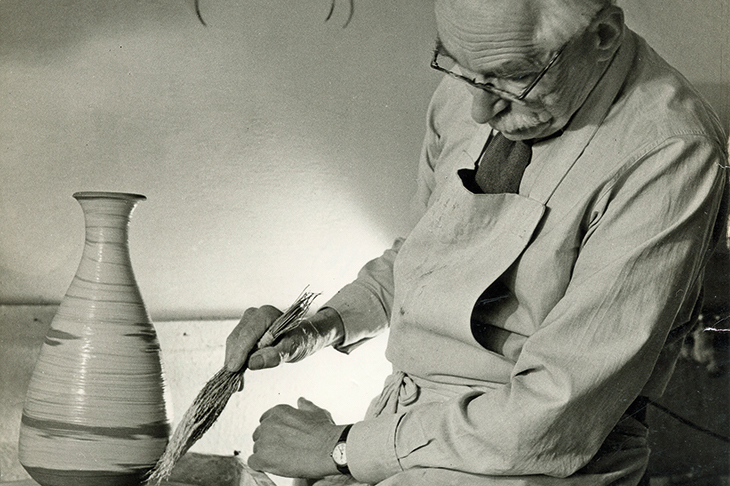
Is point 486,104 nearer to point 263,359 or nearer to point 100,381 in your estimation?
point 263,359

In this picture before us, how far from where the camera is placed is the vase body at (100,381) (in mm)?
1646

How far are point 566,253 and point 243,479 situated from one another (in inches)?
37.1

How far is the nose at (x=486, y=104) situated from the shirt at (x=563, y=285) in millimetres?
143

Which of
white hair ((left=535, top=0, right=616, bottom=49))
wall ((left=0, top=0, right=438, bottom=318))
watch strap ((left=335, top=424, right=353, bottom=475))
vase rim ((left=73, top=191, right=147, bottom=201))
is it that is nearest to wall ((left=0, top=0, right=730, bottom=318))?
wall ((left=0, top=0, right=438, bottom=318))

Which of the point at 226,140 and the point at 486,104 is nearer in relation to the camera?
the point at 486,104

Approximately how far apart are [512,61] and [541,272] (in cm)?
38

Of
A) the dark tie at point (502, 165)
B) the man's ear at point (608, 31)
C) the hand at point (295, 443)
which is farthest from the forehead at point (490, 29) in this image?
the hand at point (295, 443)

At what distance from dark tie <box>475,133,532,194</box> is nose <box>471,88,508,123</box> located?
0.13m

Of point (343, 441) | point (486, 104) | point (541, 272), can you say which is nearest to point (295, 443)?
point (343, 441)

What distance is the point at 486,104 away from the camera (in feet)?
4.68

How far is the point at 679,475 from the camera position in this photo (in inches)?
76.0

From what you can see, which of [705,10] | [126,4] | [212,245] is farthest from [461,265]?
[126,4]

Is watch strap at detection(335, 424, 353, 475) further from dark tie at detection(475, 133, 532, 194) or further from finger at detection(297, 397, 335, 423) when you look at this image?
dark tie at detection(475, 133, 532, 194)

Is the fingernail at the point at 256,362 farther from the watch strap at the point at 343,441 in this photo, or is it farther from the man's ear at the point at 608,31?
the man's ear at the point at 608,31
